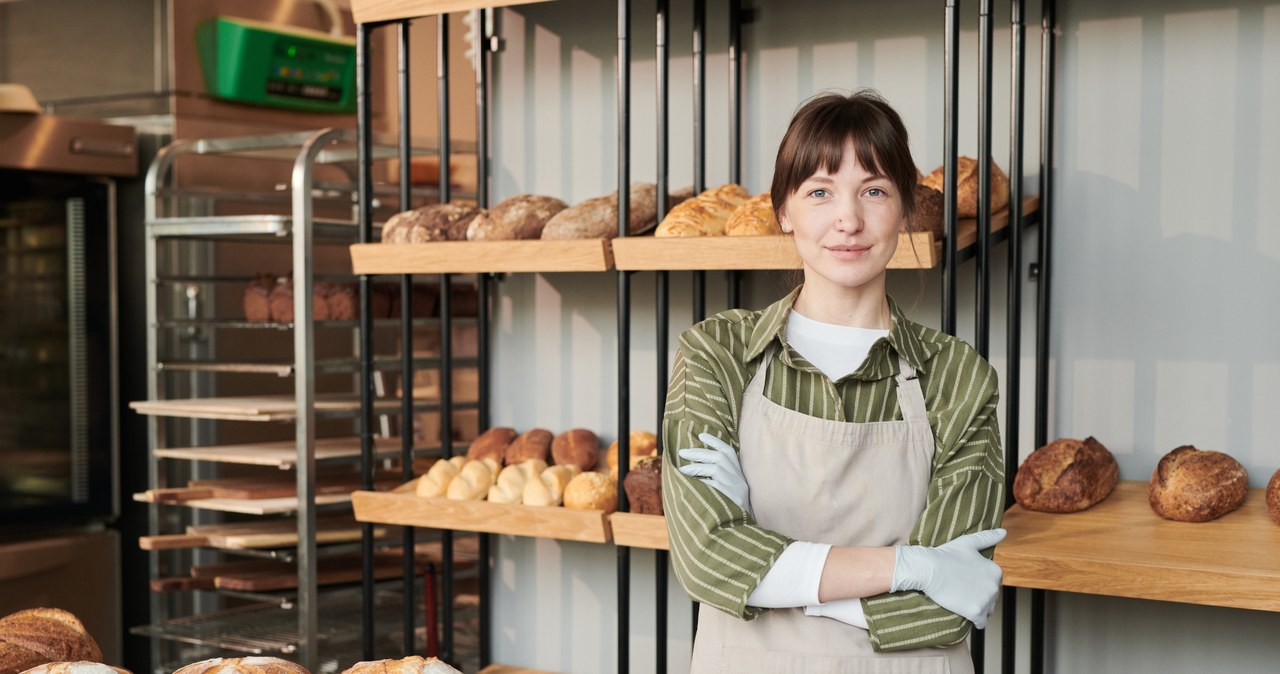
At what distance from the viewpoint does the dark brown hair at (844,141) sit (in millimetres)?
1397

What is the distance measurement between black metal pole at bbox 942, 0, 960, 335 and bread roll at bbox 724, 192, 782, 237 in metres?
0.30

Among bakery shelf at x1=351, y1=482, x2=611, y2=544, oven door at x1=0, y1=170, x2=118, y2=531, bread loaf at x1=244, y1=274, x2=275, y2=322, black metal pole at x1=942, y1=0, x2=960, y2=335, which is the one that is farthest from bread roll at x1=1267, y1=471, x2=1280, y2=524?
oven door at x1=0, y1=170, x2=118, y2=531

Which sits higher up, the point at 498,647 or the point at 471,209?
the point at 471,209

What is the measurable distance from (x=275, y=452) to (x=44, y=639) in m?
1.52

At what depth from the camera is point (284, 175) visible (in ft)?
12.5

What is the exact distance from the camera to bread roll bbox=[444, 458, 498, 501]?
102 inches

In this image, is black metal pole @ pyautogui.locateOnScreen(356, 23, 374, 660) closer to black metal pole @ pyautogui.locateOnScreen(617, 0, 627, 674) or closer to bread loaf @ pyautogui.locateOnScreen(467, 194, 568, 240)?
bread loaf @ pyautogui.locateOnScreen(467, 194, 568, 240)

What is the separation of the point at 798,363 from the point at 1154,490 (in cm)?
101

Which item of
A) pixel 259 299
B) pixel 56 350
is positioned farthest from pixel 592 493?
pixel 56 350

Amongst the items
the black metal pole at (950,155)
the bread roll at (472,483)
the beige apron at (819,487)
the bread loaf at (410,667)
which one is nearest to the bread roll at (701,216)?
the black metal pole at (950,155)

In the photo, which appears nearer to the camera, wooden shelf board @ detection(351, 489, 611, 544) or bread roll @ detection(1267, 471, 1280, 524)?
bread roll @ detection(1267, 471, 1280, 524)

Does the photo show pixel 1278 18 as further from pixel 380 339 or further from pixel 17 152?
pixel 17 152

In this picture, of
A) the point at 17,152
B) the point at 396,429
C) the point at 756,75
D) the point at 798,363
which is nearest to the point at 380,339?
the point at 396,429

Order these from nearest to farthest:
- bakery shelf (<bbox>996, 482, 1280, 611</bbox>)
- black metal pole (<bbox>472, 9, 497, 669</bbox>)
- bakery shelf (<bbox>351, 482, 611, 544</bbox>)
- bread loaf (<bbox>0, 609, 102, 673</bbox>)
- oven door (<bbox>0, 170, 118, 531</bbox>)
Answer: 1. bread loaf (<bbox>0, 609, 102, 673</bbox>)
2. bakery shelf (<bbox>996, 482, 1280, 611</bbox>)
3. bakery shelf (<bbox>351, 482, 611, 544</bbox>)
4. black metal pole (<bbox>472, 9, 497, 669</bbox>)
5. oven door (<bbox>0, 170, 118, 531</bbox>)
